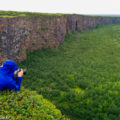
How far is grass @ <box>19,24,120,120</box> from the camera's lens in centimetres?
850

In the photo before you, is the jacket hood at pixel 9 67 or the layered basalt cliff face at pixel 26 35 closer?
the jacket hood at pixel 9 67

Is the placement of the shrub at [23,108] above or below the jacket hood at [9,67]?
below

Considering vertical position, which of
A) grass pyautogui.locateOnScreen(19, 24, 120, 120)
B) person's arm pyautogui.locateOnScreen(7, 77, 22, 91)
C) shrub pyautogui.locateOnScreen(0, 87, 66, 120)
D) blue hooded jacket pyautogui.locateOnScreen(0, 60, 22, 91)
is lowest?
grass pyautogui.locateOnScreen(19, 24, 120, 120)

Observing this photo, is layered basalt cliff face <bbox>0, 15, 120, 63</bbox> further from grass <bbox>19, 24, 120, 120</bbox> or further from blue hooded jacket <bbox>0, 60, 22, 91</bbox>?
blue hooded jacket <bbox>0, 60, 22, 91</bbox>

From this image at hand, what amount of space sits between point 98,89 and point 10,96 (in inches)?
308

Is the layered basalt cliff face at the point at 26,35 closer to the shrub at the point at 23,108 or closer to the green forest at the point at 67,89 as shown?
the green forest at the point at 67,89

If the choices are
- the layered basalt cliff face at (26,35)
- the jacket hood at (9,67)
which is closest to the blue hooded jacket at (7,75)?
the jacket hood at (9,67)

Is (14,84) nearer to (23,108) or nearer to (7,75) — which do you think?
(7,75)

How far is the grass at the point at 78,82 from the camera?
850 centimetres

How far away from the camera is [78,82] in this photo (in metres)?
11.8

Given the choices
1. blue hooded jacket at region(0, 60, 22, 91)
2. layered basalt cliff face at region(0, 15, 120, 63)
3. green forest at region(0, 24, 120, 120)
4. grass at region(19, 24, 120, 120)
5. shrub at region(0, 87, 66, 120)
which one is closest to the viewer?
shrub at region(0, 87, 66, 120)

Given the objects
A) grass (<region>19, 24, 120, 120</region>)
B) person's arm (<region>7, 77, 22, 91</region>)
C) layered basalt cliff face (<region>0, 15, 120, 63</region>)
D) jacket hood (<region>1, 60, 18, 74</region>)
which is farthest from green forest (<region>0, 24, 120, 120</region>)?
layered basalt cliff face (<region>0, 15, 120, 63</region>)

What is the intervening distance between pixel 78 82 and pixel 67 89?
1.46 m

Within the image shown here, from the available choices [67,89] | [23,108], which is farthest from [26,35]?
[23,108]
